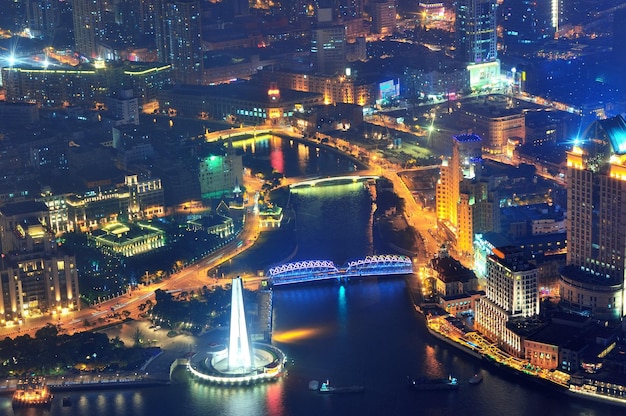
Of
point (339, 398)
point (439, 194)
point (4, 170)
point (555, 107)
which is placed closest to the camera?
point (339, 398)

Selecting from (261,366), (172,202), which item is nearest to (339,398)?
(261,366)

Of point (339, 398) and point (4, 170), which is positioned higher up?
point (4, 170)

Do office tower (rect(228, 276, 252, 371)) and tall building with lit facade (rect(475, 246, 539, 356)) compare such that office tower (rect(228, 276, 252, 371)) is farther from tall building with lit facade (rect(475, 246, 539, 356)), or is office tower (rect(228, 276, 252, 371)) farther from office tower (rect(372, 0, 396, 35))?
office tower (rect(372, 0, 396, 35))

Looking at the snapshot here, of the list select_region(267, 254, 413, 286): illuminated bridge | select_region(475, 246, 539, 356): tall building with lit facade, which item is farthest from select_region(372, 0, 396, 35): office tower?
select_region(475, 246, 539, 356): tall building with lit facade

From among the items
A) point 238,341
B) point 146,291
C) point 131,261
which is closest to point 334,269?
point 146,291

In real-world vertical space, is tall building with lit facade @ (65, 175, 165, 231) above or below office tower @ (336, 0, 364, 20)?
below

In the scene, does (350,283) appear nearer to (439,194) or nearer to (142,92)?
(439,194)

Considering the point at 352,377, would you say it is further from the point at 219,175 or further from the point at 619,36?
the point at 619,36
